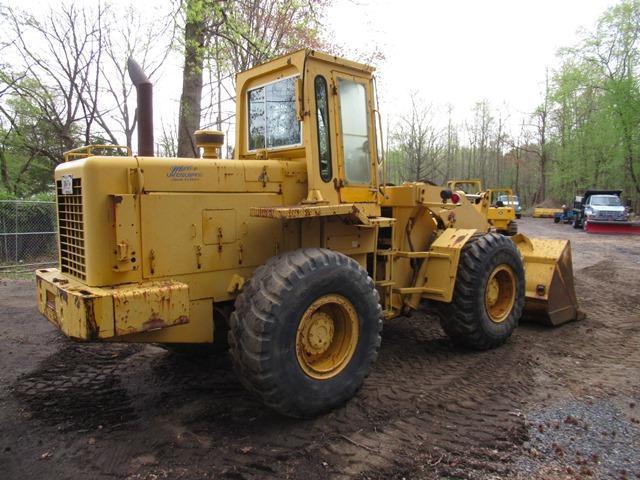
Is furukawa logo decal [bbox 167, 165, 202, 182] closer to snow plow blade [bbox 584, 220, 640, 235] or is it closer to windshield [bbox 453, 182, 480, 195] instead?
windshield [bbox 453, 182, 480, 195]

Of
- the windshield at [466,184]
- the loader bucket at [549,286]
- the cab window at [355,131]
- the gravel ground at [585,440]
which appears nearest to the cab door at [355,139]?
the cab window at [355,131]

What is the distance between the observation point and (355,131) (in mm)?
4785

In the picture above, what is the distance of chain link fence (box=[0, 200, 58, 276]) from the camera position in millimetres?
11984

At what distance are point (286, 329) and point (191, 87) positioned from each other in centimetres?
827

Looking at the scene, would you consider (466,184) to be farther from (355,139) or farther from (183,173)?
(183,173)

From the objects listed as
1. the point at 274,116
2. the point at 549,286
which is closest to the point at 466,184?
the point at 549,286

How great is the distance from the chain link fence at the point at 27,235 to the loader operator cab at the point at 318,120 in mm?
9124

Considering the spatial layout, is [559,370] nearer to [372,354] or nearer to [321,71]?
[372,354]

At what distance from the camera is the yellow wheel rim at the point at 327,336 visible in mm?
3793

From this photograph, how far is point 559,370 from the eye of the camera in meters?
5.02

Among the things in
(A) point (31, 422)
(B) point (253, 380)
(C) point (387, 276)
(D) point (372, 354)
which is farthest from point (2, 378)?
(C) point (387, 276)

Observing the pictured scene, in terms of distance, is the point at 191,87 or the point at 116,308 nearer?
the point at 116,308

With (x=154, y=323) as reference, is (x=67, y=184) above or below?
above

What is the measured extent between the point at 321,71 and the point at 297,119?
0.48 m
